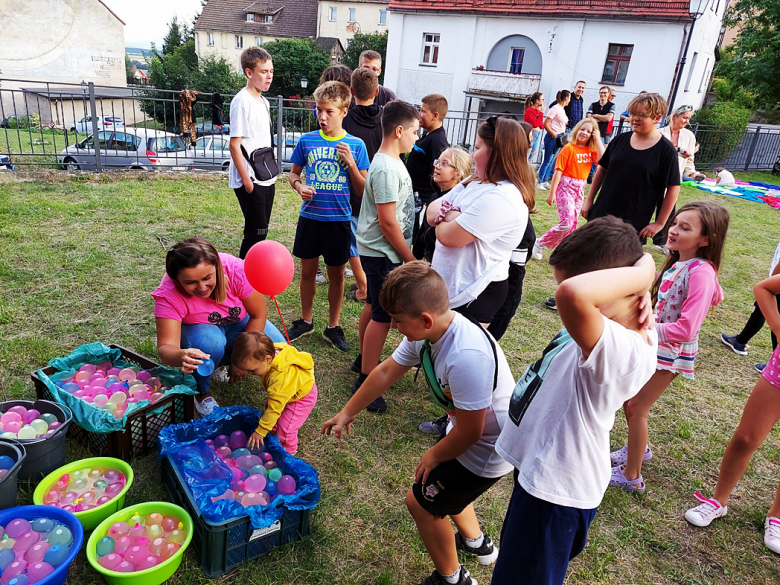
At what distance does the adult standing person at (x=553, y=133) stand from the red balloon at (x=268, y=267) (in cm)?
873

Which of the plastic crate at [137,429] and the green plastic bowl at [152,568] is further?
the plastic crate at [137,429]

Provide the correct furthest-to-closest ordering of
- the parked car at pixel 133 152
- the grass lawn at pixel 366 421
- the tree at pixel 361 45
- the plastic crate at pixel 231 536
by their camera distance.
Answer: the tree at pixel 361 45
the parked car at pixel 133 152
the grass lawn at pixel 366 421
the plastic crate at pixel 231 536

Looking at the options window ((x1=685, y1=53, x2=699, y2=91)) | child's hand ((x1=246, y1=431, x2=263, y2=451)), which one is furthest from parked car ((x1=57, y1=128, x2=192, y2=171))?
window ((x1=685, y1=53, x2=699, y2=91))

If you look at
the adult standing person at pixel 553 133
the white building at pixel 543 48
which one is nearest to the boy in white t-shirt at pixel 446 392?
the adult standing person at pixel 553 133

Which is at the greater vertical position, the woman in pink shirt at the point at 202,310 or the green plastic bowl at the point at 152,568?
the woman in pink shirt at the point at 202,310

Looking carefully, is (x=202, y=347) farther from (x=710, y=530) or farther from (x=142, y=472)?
(x=710, y=530)

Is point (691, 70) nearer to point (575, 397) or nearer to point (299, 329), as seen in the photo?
point (299, 329)

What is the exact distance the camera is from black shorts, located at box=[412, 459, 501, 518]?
1800mm

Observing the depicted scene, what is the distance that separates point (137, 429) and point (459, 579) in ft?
5.80

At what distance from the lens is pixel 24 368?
3301 mm

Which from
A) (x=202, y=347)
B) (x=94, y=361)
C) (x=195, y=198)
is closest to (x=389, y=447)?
(x=202, y=347)

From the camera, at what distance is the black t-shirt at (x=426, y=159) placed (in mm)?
4051

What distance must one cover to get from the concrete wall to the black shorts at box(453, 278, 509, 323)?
4834 centimetres

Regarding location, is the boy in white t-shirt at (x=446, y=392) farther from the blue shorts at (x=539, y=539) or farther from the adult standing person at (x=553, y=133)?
the adult standing person at (x=553, y=133)
